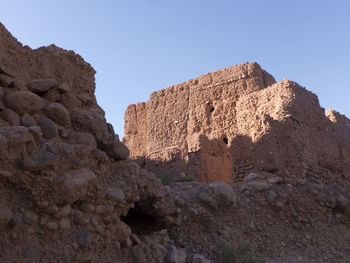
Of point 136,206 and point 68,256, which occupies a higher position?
point 136,206

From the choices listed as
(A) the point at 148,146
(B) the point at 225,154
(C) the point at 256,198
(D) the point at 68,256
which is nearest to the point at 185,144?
(A) the point at 148,146

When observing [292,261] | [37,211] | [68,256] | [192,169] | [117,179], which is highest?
[192,169]

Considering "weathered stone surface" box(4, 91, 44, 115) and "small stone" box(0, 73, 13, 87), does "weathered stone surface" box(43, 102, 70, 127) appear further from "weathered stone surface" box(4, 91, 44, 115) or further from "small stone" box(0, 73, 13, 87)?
"small stone" box(0, 73, 13, 87)

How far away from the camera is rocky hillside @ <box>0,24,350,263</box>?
278cm

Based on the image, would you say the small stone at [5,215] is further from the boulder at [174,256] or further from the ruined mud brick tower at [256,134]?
the ruined mud brick tower at [256,134]

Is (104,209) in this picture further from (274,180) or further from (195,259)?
(274,180)

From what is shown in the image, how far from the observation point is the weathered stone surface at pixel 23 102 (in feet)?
10.1

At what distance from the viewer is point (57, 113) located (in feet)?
11.0

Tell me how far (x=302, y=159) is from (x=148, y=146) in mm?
7800

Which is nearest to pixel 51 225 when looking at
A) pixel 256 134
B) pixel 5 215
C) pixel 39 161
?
pixel 5 215

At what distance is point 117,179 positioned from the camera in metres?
3.70

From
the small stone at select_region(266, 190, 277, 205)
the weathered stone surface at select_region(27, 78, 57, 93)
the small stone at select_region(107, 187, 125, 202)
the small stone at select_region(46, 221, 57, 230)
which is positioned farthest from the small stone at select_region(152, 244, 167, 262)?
the small stone at select_region(266, 190, 277, 205)

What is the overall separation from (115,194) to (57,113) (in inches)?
37.8

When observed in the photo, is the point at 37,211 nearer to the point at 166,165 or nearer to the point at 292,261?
the point at 292,261
